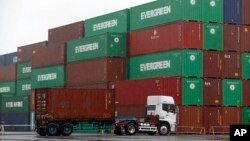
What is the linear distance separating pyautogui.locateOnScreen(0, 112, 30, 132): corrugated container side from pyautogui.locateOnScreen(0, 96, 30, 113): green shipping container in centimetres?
51

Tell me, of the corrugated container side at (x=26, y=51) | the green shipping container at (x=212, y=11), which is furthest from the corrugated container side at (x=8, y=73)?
the green shipping container at (x=212, y=11)

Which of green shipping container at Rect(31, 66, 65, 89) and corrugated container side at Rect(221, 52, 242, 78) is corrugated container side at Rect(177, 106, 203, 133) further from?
green shipping container at Rect(31, 66, 65, 89)

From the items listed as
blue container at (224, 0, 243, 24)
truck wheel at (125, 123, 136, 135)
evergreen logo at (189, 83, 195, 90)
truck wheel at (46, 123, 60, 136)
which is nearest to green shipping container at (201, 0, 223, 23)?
blue container at (224, 0, 243, 24)

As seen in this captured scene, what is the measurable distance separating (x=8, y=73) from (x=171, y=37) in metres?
38.2

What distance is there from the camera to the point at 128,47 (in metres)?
51.2

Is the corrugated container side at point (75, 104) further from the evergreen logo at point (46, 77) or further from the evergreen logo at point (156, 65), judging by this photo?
the evergreen logo at point (46, 77)

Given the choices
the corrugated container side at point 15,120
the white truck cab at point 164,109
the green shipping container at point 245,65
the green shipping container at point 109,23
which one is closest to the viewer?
the white truck cab at point 164,109

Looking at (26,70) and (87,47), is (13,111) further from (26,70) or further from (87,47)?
(87,47)

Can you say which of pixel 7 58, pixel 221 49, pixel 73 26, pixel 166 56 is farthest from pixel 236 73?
pixel 7 58

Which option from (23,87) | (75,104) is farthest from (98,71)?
(23,87)

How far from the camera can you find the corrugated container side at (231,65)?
144 feet

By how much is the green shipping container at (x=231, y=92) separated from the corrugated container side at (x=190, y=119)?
287 cm

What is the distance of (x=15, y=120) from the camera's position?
66000 mm

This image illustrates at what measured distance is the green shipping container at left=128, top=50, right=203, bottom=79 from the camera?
Answer: 42562 millimetres
